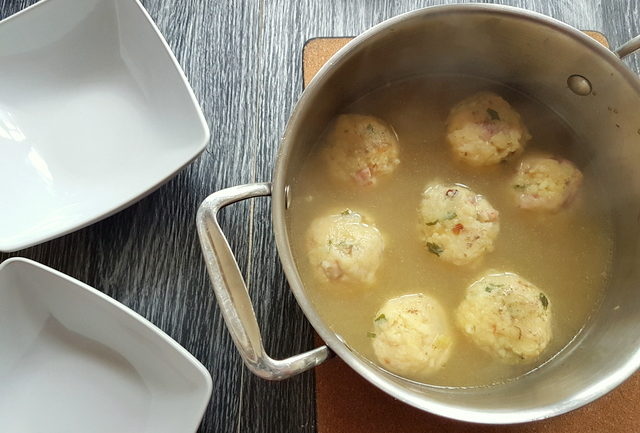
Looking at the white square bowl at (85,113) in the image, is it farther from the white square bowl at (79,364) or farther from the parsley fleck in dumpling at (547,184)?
the parsley fleck in dumpling at (547,184)

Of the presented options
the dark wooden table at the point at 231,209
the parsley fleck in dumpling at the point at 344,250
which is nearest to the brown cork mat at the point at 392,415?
the dark wooden table at the point at 231,209

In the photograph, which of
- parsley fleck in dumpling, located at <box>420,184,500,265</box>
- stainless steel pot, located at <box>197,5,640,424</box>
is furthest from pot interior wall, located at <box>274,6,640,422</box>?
parsley fleck in dumpling, located at <box>420,184,500,265</box>

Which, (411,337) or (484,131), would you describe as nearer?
(411,337)

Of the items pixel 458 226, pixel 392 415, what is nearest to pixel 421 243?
pixel 458 226

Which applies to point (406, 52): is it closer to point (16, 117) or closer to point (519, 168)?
point (519, 168)

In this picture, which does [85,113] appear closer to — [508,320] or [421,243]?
[421,243]

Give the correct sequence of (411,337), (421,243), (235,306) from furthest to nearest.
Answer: (421,243) < (411,337) < (235,306)
